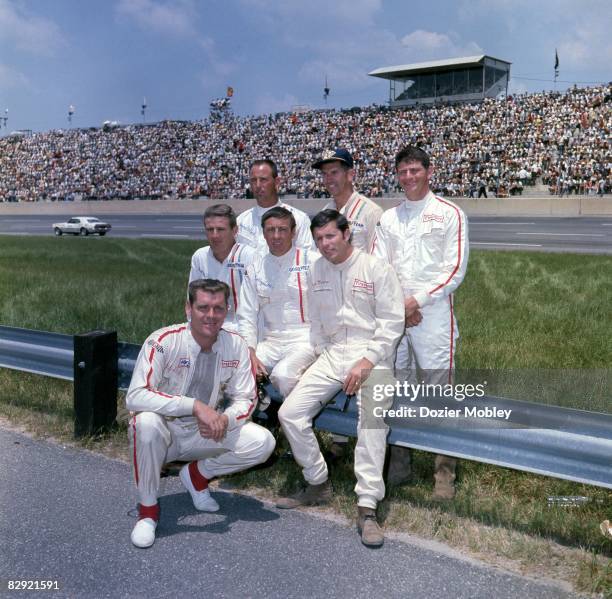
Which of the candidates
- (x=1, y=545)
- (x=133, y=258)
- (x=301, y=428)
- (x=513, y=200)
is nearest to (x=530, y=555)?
(x=301, y=428)

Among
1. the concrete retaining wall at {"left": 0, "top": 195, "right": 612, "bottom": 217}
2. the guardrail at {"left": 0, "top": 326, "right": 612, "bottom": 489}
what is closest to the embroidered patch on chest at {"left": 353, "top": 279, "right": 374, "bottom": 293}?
the guardrail at {"left": 0, "top": 326, "right": 612, "bottom": 489}

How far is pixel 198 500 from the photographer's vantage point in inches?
158

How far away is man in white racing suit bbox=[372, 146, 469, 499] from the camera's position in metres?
4.65

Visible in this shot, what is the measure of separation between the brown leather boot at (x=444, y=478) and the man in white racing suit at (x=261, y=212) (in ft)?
6.28

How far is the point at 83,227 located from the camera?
34.6m

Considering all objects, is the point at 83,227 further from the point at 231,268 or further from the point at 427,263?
the point at 427,263

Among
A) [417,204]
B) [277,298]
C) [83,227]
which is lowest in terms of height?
[277,298]

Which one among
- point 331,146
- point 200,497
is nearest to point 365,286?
point 200,497

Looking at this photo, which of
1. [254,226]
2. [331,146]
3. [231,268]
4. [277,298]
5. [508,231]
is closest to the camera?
[277,298]

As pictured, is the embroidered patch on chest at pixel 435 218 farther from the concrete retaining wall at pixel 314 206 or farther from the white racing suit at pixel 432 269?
the concrete retaining wall at pixel 314 206

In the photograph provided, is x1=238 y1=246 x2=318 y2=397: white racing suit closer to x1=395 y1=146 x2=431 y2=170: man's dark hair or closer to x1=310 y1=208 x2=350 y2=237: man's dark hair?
x1=310 y1=208 x2=350 y2=237: man's dark hair

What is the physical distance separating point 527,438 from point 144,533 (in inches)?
79.9

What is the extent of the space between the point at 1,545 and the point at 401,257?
299 cm

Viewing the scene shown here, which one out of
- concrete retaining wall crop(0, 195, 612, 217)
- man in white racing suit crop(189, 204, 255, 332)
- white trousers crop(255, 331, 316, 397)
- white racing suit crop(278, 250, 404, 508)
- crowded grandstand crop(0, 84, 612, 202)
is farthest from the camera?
crowded grandstand crop(0, 84, 612, 202)
